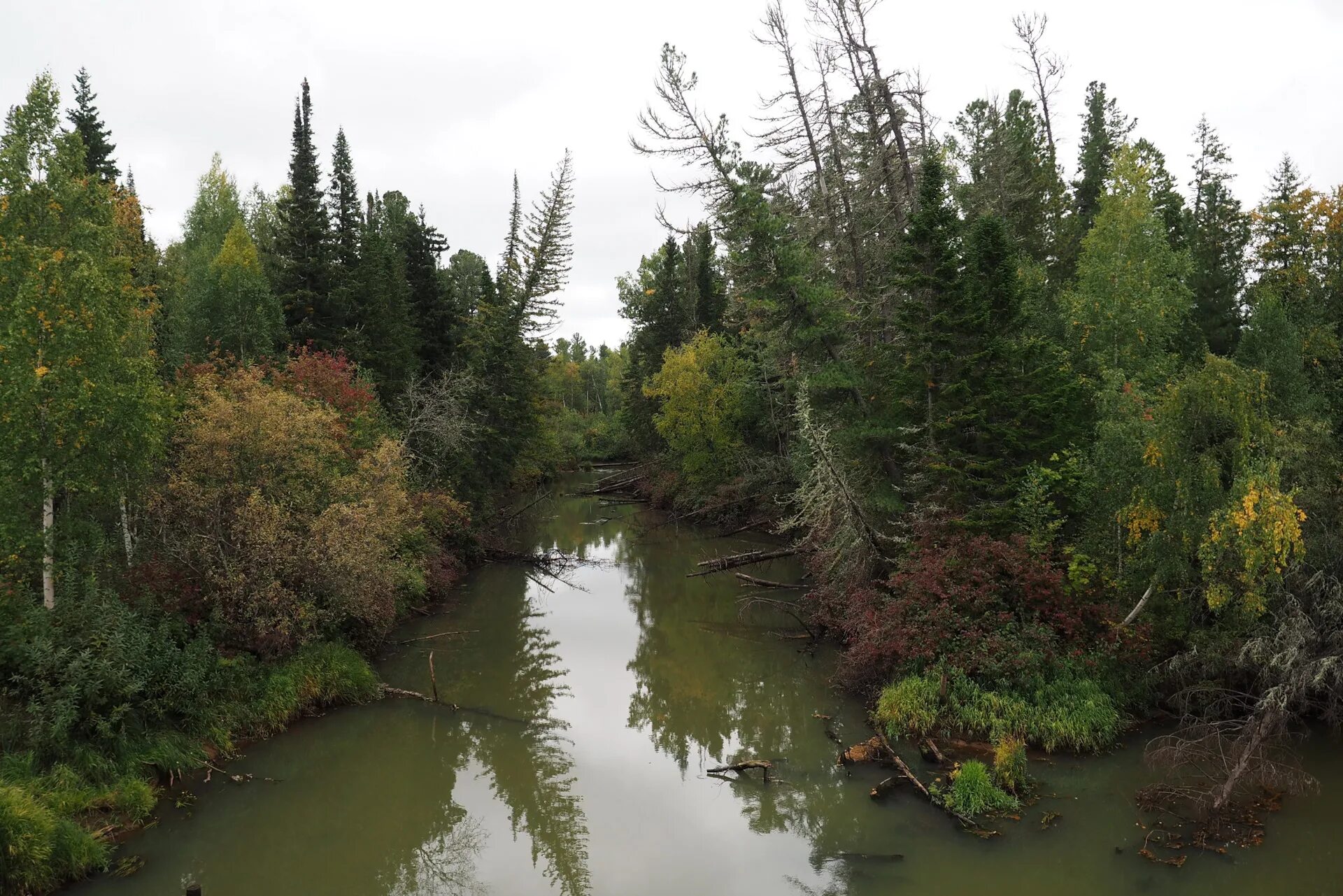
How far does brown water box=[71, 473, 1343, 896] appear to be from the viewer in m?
9.49

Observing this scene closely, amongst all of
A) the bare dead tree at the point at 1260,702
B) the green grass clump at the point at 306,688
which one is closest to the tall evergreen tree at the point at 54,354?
the green grass clump at the point at 306,688

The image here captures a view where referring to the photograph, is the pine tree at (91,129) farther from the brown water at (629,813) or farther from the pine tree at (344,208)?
the brown water at (629,813)

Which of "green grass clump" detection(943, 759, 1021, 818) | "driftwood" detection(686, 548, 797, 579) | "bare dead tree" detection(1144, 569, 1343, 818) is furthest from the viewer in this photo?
"driftwood" detection(686, 548, 797, 579)

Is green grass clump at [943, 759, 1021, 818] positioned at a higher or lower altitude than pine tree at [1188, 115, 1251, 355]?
lower

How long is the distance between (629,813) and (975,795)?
17.2 feet

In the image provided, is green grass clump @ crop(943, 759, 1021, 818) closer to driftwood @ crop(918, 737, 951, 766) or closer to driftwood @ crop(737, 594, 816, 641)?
driftwood @ crop(918, 737, 951, 766)

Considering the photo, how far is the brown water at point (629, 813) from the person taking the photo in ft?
31.1

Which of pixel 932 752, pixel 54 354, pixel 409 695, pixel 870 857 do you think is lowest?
pixel 870 857

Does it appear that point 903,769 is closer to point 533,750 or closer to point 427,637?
point 533,750

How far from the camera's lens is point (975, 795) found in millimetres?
10672

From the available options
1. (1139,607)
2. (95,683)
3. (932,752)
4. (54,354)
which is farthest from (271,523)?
(1139,607)

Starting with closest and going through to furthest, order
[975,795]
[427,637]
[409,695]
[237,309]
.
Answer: [975,795] < [409,695] < [427,637] < [237,309]

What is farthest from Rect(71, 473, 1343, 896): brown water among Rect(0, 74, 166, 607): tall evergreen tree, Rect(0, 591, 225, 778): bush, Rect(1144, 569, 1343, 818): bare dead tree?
Rect(0, 74, 166, 607): tall evergreen tree

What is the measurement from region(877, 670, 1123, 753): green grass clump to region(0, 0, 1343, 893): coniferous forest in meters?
0.06
